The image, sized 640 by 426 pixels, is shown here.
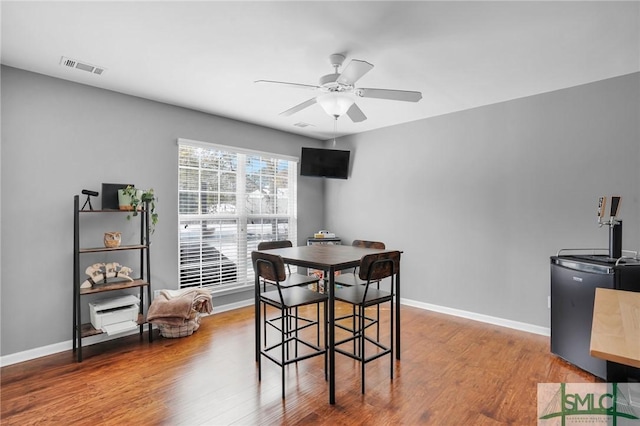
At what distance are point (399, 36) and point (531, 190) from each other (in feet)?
8.01

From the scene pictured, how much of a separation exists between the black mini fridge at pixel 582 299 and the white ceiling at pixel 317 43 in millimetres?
1740

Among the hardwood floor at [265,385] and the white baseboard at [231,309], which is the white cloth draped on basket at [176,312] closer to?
the hardwood floor at [265,385]

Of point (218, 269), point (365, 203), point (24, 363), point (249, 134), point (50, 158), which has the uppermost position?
point (249, 134)

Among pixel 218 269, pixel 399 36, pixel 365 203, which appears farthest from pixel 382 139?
A: pixel 218 269

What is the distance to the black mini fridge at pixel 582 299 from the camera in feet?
8.18

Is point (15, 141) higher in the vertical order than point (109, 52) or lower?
lower

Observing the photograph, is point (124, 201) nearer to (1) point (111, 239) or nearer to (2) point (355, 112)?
(1) point (111, 239)

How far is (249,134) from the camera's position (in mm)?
4742

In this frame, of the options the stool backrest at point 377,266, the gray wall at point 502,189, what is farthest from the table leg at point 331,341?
the gray wall at point 502,189

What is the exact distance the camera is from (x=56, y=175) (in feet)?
10.3

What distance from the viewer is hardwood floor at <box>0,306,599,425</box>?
2.14 meters

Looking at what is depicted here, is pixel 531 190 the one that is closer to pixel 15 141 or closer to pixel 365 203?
pixel 365 203

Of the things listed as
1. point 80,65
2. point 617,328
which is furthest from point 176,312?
point 617,328

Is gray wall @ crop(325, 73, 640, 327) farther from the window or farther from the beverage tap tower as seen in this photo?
the window
